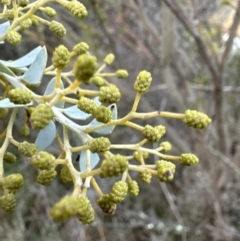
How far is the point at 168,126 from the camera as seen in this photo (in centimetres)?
186

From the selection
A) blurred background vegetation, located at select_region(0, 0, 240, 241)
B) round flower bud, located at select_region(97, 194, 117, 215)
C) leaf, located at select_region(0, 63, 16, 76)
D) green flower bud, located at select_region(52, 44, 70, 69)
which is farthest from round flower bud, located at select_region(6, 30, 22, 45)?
blurred background vegetation, located at select_region(0, 0, 240, 241)

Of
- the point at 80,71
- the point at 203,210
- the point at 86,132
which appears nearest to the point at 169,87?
the point at 203,210

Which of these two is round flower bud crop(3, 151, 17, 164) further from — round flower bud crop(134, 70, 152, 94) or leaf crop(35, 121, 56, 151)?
round flower bud crop(134, 70, 152, 94)

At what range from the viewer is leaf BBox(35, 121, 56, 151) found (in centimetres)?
61

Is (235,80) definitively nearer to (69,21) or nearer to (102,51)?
(102,51)

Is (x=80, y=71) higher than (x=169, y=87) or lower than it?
lower

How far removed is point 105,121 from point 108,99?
27 millimetres

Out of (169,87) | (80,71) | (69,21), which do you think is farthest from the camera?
(69,21)

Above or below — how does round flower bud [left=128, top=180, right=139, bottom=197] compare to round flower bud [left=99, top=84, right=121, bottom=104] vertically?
below

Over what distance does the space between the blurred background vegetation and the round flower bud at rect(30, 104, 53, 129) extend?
1.07 meters

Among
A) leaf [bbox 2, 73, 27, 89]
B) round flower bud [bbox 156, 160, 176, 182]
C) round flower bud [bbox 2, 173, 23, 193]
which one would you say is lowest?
round flower bud [bbox 2, 173, 23, 193]

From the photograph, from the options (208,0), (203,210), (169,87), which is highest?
(208,0)

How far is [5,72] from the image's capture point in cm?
60

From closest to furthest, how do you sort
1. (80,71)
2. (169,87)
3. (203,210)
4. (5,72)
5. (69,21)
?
(80,71), (5,72), (169,87), (69,21), (203,210)
